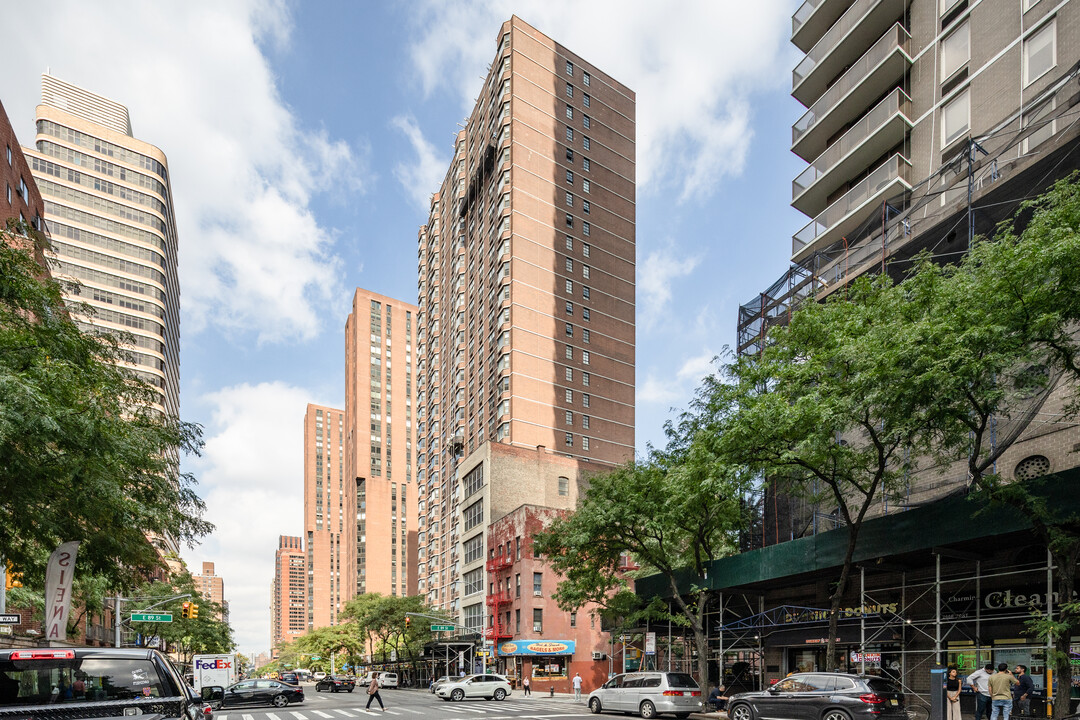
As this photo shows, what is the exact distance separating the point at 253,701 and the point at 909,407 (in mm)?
35188

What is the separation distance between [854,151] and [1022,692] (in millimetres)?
26541

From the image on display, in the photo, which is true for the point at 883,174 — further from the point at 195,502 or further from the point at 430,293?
the point at 430,293

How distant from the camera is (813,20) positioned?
141 ft

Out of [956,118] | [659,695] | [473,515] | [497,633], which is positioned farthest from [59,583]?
[473,515]

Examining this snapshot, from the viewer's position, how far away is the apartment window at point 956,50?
3334 centimetres

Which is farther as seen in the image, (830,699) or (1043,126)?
(1043,126)

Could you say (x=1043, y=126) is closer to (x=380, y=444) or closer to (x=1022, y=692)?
(x=1022, y=692)

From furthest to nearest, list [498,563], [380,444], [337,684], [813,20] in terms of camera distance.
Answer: [380,444]
[498,563]
[337,684]
[813,20]

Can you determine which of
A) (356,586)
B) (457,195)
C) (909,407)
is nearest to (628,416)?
(457,195)

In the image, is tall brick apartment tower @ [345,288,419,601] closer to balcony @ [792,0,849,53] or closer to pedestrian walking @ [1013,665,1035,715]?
balcony @ [792,0,849,53]

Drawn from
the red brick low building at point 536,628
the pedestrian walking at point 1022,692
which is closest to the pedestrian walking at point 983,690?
the pedestrian walking at point 1022,692

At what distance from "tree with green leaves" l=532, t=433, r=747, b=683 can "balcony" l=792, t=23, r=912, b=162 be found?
70.3 feet

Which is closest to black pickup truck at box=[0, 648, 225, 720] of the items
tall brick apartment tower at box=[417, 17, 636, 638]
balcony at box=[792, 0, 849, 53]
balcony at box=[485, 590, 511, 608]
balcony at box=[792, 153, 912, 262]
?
balcony at box=[792, 153, 912, 262]

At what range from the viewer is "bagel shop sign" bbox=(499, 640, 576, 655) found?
56.8 m
